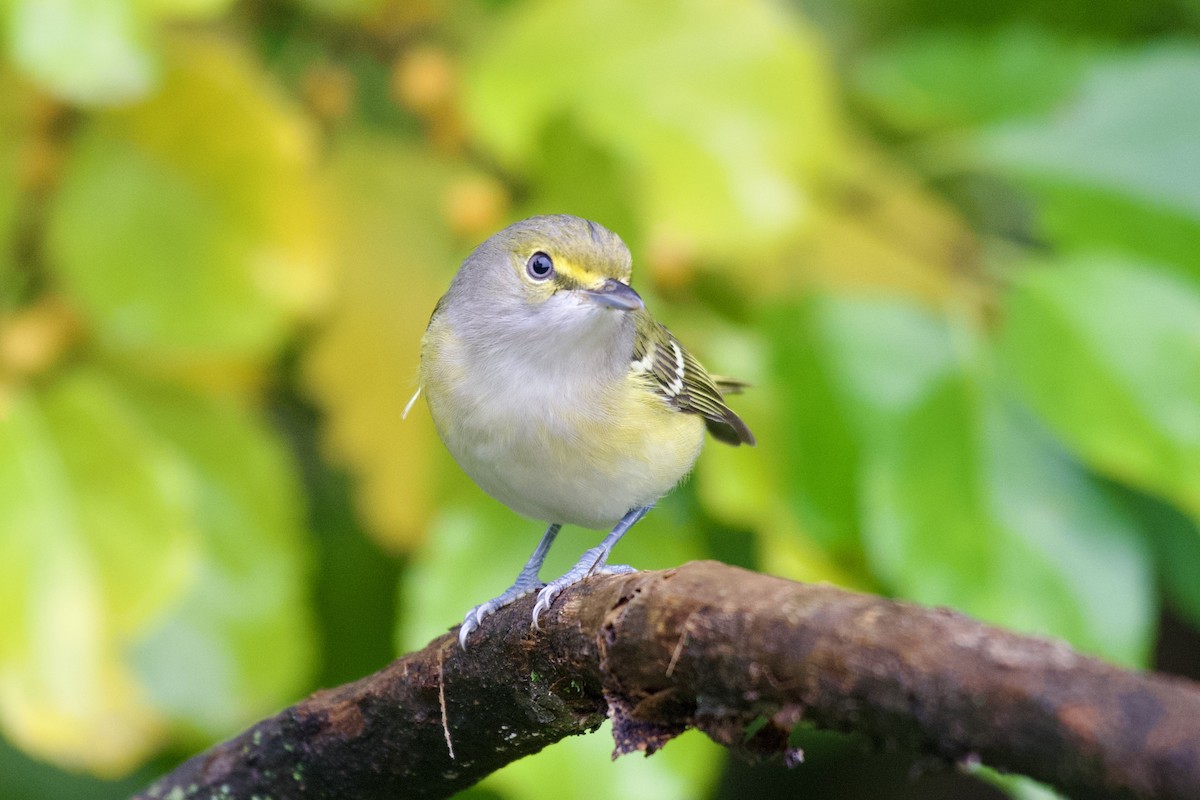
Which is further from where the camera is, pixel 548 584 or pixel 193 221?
pixel 193 221

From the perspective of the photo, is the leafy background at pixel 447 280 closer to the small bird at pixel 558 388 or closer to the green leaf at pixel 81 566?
the green leaf at pixel 81 566

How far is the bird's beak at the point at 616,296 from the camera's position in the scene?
218 cm

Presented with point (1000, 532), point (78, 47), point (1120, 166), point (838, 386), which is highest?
point (78, 47)

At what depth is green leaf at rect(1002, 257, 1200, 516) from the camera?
287cm

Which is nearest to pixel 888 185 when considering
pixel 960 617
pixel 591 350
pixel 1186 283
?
pixel 1186 283

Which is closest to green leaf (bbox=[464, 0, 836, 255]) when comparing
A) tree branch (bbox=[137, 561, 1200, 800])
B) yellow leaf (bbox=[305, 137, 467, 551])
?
yellow leaf (bbox=[305, 137, 467, 551])

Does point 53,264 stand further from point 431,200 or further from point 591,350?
point 591,350

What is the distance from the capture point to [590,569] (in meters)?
2.09

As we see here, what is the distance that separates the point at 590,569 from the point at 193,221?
1.76 m

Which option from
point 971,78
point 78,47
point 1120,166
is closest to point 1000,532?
point 1120,166

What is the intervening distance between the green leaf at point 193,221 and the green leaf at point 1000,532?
163 cm

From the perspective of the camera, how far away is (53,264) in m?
3.29

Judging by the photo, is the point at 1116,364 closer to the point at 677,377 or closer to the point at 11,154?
the point at 677,377

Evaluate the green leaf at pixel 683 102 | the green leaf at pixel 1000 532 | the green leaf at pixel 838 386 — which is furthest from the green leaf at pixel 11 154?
the green leaf at pixel 1000 532
